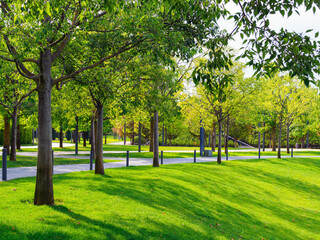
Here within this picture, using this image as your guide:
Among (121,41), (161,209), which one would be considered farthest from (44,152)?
(121,41)

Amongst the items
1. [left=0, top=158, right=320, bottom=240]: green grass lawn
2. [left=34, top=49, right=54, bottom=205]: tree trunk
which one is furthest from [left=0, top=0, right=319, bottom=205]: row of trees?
[left=0, top=158, right=320, bottom=240]: green grass lawn

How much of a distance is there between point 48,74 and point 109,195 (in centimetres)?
401

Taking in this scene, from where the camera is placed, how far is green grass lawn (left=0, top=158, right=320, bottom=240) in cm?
636

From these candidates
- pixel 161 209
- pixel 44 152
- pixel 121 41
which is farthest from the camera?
pixel 121 41

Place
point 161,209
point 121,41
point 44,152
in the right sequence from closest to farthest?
point 44,152
point 161,209
point 121,41

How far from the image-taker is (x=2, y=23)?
742cm

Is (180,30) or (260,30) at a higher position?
(180,30)

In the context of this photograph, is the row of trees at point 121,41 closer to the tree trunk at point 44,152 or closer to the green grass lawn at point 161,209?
the tree trunk at point 44,152

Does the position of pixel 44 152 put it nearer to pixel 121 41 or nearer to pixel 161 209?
pixel 161 209

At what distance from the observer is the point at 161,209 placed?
866cm

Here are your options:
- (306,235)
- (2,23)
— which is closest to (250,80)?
(306,235)

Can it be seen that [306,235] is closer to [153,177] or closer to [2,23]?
[153,177]

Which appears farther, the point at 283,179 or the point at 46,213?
the point at 283,179

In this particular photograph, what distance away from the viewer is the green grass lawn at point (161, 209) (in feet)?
20.9
